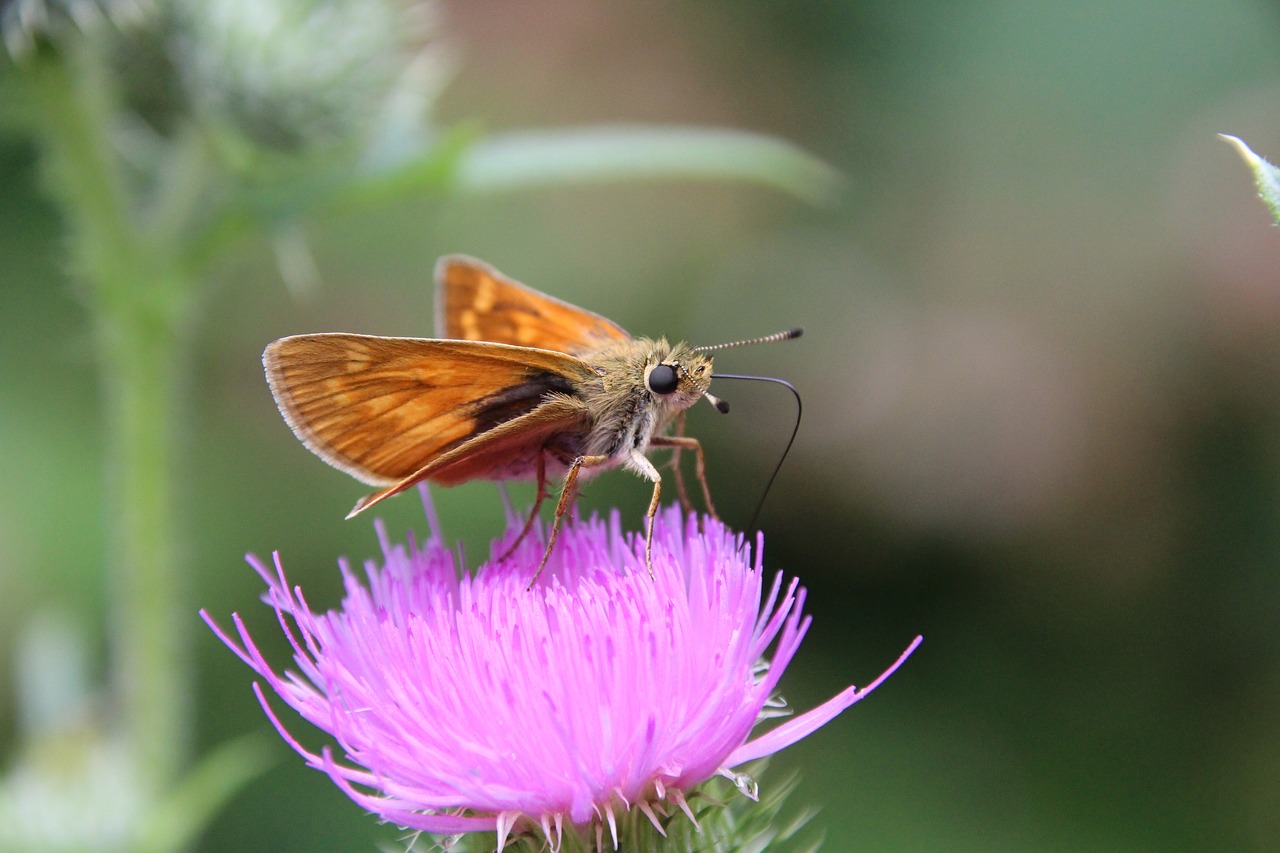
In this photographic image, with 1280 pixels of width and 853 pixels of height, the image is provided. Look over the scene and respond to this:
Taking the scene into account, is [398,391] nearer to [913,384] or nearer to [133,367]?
[133,367]

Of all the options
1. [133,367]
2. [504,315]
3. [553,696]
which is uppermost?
[133,367]

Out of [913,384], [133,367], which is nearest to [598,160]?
[133,367]

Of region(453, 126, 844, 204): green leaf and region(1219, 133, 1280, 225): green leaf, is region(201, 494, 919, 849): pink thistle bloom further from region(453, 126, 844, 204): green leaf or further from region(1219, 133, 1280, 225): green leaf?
region(453, 126, 844, 204): green leaf

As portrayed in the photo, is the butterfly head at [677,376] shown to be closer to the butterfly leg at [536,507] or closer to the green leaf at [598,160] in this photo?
the butterfly leg at [536,507]

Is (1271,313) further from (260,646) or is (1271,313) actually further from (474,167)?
(260,646)

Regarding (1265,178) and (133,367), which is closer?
(1265,178)

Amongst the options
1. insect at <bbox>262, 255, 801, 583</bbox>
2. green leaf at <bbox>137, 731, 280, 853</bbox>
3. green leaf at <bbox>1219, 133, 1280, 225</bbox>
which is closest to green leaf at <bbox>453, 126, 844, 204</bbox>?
insect at <bbox>262, 255, 801, 583</bbox>
